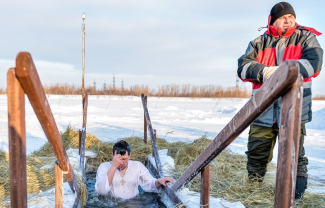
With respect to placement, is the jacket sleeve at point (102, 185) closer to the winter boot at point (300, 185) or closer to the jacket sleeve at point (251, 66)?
the jacket sleeve at point (251, 66)

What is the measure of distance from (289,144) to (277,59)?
190 cm

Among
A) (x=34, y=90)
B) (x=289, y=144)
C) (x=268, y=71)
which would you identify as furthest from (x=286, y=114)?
(x=268, y=71)

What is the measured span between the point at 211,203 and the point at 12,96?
2085mm

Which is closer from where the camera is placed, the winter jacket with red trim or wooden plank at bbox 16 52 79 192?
wooden plank at bbox 16 52 79 192

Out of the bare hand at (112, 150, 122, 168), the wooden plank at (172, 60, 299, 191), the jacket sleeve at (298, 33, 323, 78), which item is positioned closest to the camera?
the wooden plank at (172, 60, 299, 191)

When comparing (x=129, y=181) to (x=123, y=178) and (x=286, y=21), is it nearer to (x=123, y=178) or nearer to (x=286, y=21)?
(x=123, y=178)

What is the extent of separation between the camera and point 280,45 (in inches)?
104

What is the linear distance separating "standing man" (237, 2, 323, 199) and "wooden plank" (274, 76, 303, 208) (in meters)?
1.39

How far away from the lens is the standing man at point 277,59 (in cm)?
242

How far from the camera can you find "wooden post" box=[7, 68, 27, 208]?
110 cm

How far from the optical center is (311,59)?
7.74ft

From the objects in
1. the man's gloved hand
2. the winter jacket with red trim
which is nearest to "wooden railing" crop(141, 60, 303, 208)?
the man's gloved hand

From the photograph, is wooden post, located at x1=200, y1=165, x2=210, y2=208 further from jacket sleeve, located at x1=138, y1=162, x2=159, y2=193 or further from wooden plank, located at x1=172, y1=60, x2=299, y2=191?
jacket sleeve, located at x1=138, y1=162, x2=159, y2=193

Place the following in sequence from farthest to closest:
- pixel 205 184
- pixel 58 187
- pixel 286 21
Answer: pixel 286 21
pixel 58 187
pixel 205 184
